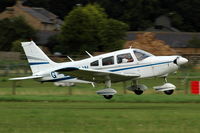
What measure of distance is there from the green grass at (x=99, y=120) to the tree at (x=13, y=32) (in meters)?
61.2

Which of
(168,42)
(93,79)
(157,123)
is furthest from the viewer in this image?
(168,42)

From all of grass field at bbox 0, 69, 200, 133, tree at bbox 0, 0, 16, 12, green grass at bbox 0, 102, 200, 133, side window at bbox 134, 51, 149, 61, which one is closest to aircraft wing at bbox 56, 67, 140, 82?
side window at bbox 134, 51, 149, 61

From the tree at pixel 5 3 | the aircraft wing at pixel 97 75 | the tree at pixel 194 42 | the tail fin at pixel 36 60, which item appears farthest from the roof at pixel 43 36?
the aircraft wing at pixel 97 75

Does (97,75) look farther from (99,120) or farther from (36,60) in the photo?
(99,120)

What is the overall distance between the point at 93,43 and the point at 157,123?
190 feet

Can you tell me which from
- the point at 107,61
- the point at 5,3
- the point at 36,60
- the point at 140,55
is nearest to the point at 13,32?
the point at 5,3

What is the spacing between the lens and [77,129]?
15.7 m

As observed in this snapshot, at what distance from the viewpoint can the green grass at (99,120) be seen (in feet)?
51.5

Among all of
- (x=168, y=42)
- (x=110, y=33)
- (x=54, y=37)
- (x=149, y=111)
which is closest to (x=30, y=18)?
(x=54, y=37)

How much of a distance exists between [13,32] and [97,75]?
194ft

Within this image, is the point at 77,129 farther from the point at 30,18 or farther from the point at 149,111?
the point at 30,18

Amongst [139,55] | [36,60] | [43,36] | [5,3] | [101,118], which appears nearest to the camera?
[101,118]

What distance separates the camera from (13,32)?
83625mm

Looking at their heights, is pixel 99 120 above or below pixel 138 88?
below
